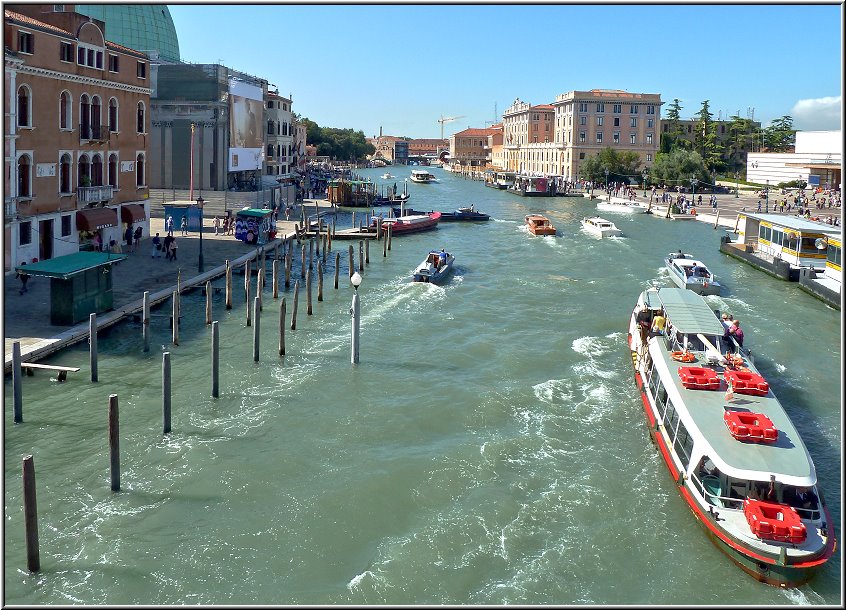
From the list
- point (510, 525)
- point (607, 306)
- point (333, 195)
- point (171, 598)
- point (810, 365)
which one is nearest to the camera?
point (171, 598)

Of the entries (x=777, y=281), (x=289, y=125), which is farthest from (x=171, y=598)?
(x=289, y=125)

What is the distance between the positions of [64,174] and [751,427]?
29.6 meters

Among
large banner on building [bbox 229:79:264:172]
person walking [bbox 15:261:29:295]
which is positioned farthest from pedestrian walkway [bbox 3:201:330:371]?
large banner on building [bbox 229:79:264:172]

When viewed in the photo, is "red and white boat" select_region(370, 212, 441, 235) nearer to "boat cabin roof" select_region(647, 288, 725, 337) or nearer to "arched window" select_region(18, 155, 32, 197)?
"arched window" select_region(18, 155, 32, 197)

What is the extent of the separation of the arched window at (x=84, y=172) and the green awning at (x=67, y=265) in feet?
32.1

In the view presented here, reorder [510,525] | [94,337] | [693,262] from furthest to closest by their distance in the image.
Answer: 1. [693,262]
2. [94,337]
3. [510,525]

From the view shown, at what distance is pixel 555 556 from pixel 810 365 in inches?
598

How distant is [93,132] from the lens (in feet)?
119

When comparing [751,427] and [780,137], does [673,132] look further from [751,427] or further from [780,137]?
[751,427]

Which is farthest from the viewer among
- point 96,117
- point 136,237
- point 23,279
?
point 136,237

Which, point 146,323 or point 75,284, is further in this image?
point 75,284

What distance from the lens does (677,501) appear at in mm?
16016

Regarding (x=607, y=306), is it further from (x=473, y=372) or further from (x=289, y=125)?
(x=289, y=125)

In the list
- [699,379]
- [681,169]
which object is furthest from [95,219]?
[681,169]
